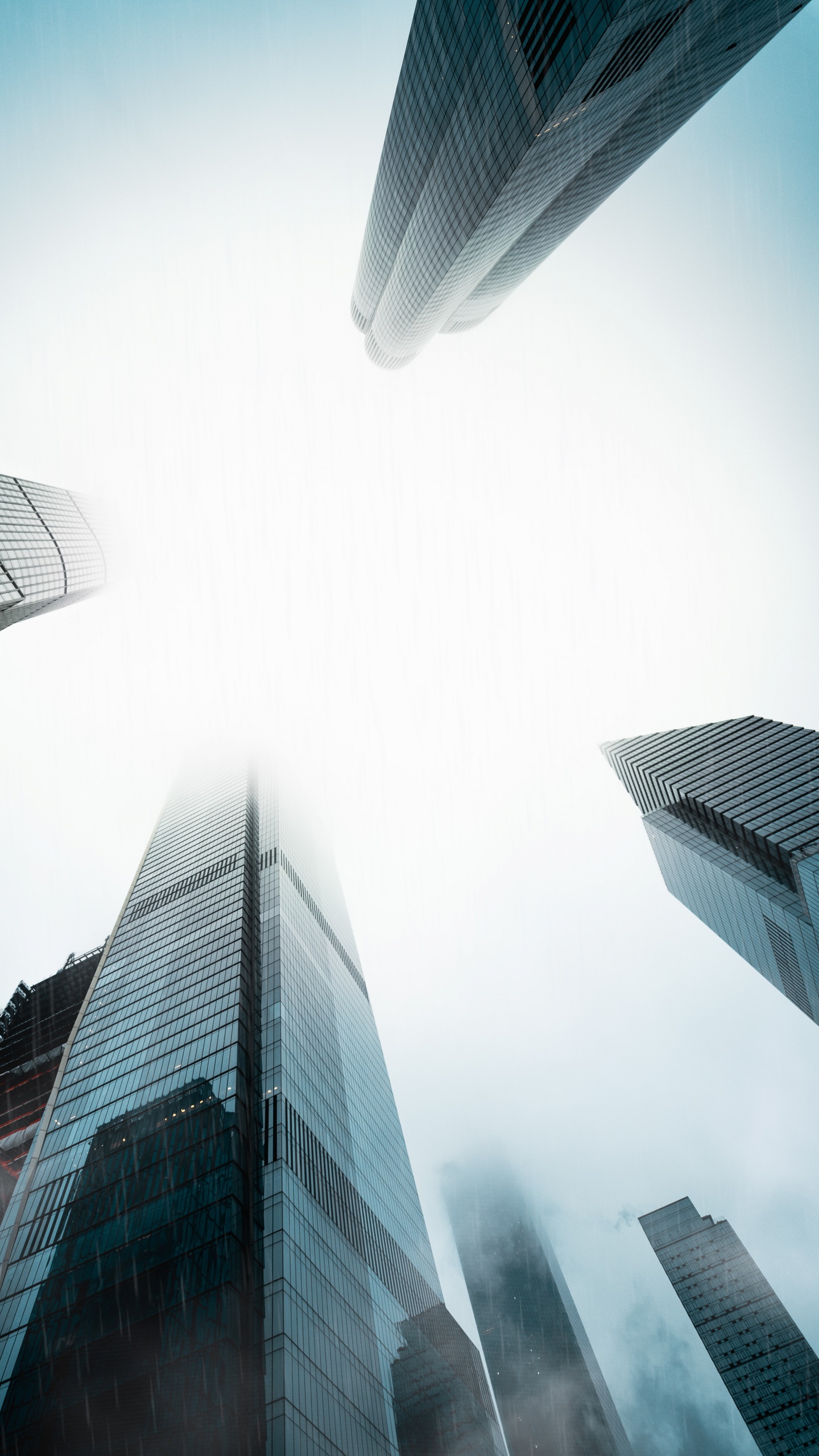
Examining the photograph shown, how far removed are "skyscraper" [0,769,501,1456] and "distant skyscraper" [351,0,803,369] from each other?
82.0 m

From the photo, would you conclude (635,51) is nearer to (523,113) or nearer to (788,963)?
(523,113)

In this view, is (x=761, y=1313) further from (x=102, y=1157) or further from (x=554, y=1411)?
(x=102, y=1157)

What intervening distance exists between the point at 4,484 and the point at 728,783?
102085 millimetres

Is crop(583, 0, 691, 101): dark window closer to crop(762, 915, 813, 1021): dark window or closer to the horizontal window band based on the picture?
the horizontal window band

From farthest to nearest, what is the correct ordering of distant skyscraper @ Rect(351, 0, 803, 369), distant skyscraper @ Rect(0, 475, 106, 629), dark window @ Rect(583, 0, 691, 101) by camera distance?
1. distant skyscraper @ Rect(0, 475, 106, 629)
2. dark window @ Rect(583, 0, 691, 101)
3. distant skyscraper @ Rect(351, 0, 803, 369)

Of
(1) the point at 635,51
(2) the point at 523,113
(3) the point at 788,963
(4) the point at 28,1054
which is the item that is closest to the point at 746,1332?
(3) the point at 788,963

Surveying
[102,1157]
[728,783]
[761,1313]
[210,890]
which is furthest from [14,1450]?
[761,1313]

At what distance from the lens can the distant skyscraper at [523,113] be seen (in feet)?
195

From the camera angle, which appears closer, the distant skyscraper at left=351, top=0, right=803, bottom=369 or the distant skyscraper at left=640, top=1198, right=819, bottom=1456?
the distant skyscraper at left=351, top=0, right=803, bottom=369

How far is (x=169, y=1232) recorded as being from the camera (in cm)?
4294

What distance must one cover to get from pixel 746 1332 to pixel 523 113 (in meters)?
211

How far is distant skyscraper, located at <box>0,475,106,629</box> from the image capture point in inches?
2719

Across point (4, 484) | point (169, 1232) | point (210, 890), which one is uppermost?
point (4, 484)

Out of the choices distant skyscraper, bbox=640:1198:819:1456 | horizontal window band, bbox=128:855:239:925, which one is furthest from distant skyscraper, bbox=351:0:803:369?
distant skyscraper, bbox=640:1198:819:1456
